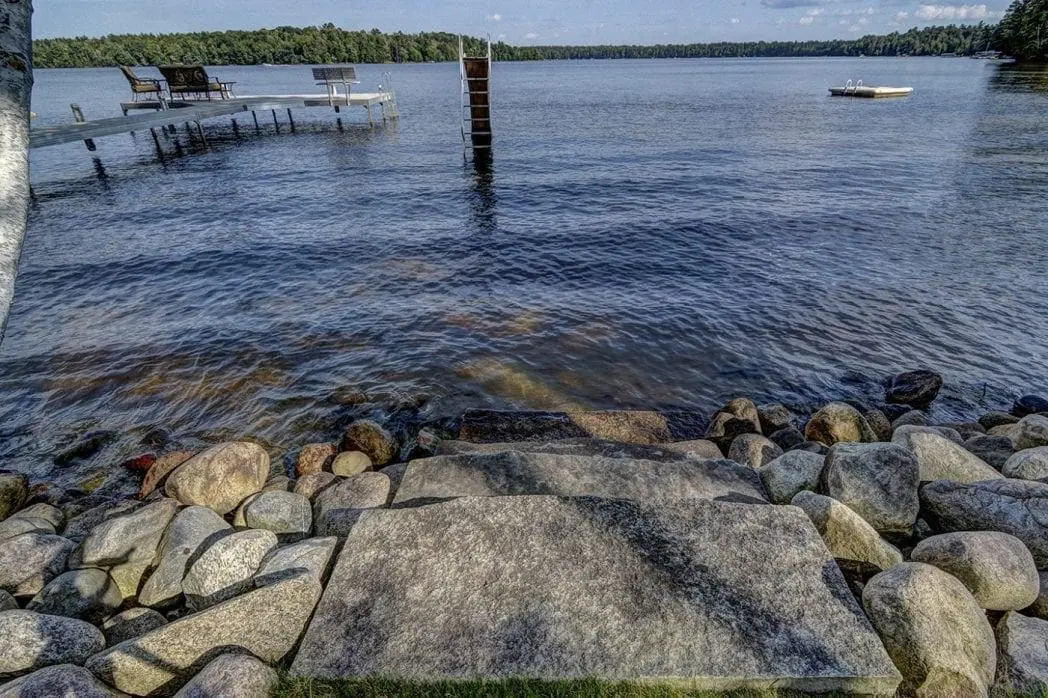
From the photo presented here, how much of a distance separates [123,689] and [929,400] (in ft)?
38.8

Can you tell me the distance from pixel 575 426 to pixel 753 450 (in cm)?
267

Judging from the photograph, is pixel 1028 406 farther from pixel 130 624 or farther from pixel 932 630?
pixel 130 624

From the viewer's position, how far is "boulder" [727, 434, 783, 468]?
24.0 ft

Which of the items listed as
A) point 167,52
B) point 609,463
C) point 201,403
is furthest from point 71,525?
point 167,52

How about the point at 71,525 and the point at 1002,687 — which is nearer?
the point at 1002,687

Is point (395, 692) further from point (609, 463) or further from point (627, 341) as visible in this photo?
point (627, 341)

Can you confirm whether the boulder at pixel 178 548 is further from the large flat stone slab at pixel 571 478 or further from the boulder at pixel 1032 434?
the boulder at pixel 1032 434

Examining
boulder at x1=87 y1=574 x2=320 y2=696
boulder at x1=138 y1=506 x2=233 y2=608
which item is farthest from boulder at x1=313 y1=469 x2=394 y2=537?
boulder at x1=87 y1=574 x2=320 y2=696

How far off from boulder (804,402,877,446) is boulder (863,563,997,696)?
4.24m

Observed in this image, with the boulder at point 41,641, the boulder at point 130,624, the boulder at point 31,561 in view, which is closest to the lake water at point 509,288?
the boulder at point 31,561

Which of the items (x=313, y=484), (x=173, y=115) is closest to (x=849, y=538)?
(x=313, y=484)

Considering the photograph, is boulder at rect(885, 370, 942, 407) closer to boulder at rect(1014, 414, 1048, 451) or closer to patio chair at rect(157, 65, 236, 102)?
boulder at rect(1014, 414, 1048, 451)

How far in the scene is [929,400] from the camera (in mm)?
9578

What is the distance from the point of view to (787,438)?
8.12 metres
